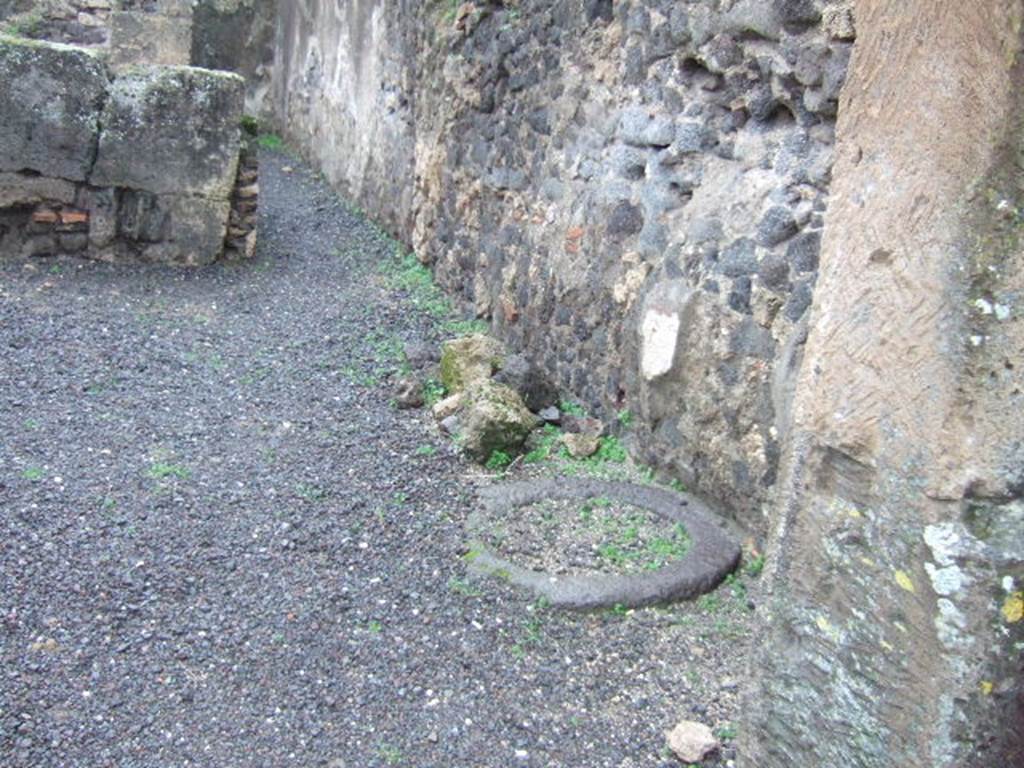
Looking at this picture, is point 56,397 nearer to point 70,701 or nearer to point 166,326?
point 166,326

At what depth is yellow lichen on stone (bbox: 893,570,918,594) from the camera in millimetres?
1757

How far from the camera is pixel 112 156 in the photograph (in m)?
6.26

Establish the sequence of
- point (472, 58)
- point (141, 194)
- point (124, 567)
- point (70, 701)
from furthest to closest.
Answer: point (141, 194)
point (472, 58)
point (124, 567)
point (70, 701)

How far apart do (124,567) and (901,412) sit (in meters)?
2.48

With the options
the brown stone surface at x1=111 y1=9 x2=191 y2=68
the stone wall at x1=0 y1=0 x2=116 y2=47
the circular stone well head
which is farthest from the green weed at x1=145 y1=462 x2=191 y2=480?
the stone wall at x1=0 y1=0 x2=116 y2=47

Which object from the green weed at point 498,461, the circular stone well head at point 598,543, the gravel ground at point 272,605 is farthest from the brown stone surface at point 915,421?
the green weed at point 498,461

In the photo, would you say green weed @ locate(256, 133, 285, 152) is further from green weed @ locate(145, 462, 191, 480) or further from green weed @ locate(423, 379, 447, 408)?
green weed @ locate(145, 462, 191, 480)

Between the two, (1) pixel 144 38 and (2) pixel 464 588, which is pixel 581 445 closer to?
(2) pixel 464 588

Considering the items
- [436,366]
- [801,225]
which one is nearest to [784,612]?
[801,225]

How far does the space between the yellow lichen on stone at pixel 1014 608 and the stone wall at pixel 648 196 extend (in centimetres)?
173

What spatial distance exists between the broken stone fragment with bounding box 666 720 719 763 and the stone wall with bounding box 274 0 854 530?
1056 millimetres

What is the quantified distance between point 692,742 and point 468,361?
2.66 metres

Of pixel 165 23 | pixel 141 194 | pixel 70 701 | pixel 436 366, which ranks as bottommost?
pixel 70 701

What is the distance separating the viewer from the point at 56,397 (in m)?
4.53
